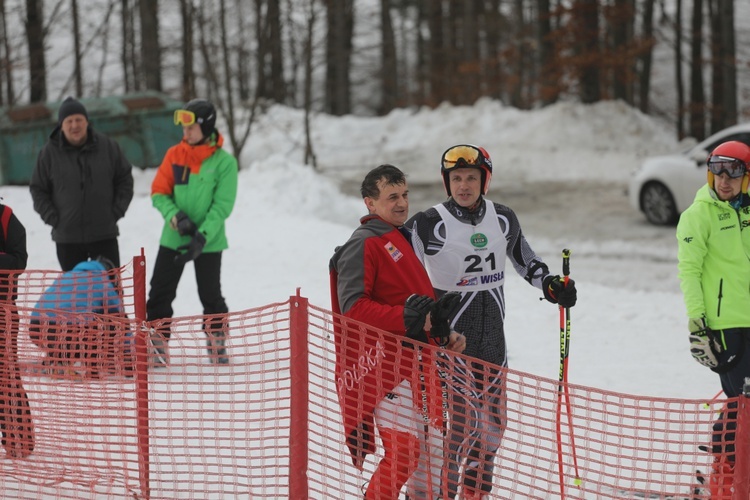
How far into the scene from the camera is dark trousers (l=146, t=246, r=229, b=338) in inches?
297

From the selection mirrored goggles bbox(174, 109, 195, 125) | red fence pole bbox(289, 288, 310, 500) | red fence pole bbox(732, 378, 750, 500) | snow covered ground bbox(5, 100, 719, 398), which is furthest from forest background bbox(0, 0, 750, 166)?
red fence pole bbox(732, 378, 750, 500)

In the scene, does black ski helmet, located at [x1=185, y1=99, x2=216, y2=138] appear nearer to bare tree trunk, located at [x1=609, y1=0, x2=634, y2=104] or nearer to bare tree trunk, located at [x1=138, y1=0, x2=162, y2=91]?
bare tree trunk, located at [x1=138, y1=0, x2=162, y2=91]

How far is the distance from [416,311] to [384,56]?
3786 cm

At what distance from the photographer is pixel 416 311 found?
4.13m

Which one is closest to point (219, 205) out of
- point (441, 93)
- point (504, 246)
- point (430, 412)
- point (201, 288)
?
point (201, 288)

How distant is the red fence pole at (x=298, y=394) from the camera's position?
4.21 m

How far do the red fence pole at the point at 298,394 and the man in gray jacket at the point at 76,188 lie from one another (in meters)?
3.54

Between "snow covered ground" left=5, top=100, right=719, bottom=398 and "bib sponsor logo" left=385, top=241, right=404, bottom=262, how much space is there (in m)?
3.02

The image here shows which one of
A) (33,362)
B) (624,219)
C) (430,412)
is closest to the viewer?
(430,412)

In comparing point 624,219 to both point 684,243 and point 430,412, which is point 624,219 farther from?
point 430,412

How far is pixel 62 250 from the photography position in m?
7.44

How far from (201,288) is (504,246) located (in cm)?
331

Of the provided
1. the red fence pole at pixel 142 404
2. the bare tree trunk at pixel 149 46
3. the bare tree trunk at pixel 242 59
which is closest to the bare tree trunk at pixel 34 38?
the bare tree trunk at pixel 242 59

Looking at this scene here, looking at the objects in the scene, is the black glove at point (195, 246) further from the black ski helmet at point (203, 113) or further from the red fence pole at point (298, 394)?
the red fence pole at point (298, 394)
